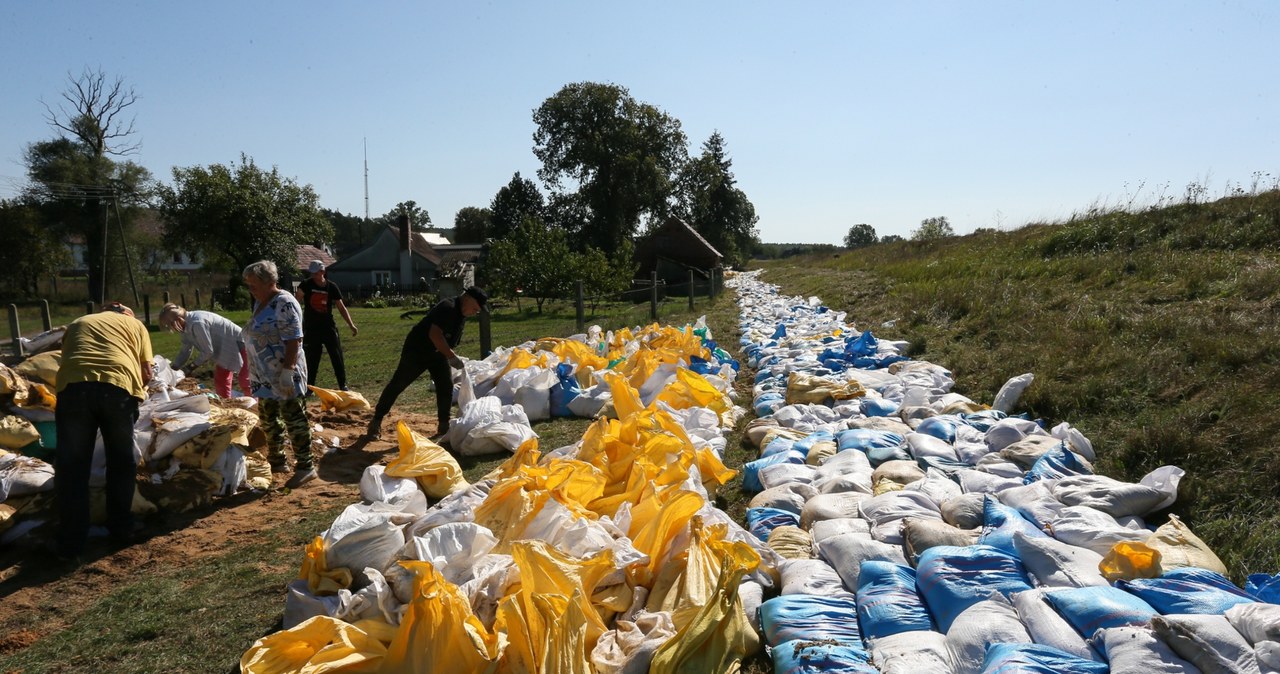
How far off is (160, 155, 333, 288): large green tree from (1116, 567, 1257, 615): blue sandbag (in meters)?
29.4

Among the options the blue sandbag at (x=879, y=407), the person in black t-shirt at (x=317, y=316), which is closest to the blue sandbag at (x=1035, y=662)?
the blue sandbag at (x=879, y=407)

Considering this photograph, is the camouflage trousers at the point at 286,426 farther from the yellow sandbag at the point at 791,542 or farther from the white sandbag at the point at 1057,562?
the white sandbag at the point at 1057,562

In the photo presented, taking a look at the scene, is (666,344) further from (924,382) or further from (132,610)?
(132,610)

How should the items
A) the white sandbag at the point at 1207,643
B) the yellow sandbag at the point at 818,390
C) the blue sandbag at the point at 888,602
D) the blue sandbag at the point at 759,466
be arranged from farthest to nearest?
the yellow sandbag at the point at 818,390
the blue sandbag at the point at 759,466
the blue sandbag at the point at 888,602
the white sandbag at the point at 1207,643

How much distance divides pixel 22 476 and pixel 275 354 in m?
1.25

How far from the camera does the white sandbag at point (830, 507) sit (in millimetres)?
3127

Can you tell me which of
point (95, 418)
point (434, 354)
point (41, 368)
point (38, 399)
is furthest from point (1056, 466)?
point (41, 368)

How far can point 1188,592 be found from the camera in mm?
2133

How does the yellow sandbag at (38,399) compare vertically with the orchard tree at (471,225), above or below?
below

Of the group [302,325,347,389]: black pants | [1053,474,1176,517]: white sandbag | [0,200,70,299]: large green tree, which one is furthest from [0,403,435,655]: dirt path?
[0,200,70,299]: large green tree

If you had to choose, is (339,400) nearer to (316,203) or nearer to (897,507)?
(897,507)

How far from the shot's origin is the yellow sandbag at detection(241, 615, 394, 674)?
2.09 meters

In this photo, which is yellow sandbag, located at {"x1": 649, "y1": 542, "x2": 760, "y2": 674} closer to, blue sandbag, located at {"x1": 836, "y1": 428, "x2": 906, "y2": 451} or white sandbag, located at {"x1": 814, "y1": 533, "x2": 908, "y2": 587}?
white sandbag, located at {"x1": 814, "y1": 533, "x2": 908, "y2": 587}

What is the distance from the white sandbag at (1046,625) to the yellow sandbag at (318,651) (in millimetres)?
1814
